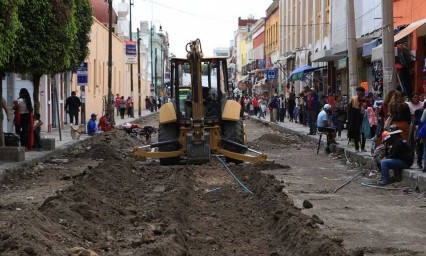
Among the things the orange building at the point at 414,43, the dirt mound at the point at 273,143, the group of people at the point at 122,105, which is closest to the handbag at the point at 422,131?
the orange building at the point at 414,43

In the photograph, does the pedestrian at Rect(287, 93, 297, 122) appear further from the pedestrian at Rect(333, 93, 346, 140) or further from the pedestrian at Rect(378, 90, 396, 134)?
the pedestrian at Rect(378, 90, 396, 134)

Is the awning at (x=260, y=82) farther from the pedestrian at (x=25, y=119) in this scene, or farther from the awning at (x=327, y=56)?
the pedestrian at (x=25, y=119)

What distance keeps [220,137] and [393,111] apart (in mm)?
4061

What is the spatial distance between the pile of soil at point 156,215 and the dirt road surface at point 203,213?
14mm

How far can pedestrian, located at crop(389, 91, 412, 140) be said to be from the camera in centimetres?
1547

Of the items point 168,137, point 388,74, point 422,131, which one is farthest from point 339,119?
point 422,131

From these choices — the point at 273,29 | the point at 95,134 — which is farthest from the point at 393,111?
the point at 273,29

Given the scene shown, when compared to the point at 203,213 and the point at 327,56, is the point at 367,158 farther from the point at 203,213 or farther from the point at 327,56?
the point at 327,56

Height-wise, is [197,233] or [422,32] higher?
[422,32]

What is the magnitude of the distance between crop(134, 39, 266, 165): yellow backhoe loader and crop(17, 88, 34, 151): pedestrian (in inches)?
163

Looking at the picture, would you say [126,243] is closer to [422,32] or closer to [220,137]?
[220,137]

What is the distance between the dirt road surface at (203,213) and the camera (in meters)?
8.24

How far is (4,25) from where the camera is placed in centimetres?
1487

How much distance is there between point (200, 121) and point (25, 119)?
20.6ft
